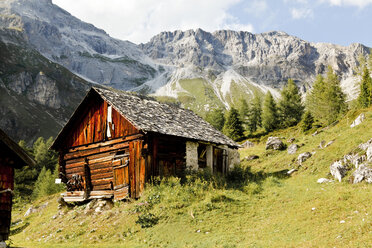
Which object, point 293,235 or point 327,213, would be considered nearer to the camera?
point 293,235

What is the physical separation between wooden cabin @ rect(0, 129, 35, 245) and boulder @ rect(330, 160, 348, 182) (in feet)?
59.4

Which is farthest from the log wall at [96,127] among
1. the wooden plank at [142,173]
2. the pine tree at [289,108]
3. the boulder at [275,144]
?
the pine tree at [289,108]

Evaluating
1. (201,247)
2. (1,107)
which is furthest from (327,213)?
(1,107)

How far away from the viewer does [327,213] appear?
43.2 ft

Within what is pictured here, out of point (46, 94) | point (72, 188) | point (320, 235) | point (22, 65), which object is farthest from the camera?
point (22, 65)

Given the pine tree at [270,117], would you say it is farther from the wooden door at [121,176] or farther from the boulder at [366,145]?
the wooden door at [121,176]

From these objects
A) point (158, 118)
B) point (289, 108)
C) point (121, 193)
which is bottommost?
point (121, 193)

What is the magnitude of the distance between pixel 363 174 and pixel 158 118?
1434 centimetres

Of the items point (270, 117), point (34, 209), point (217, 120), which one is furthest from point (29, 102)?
point (34, 209)

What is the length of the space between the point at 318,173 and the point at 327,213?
33.2 ft

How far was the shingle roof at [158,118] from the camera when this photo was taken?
813 inches

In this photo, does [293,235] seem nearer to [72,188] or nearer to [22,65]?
[72,188]

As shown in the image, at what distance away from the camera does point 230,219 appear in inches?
586

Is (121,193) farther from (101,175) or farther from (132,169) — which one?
(101,175)
